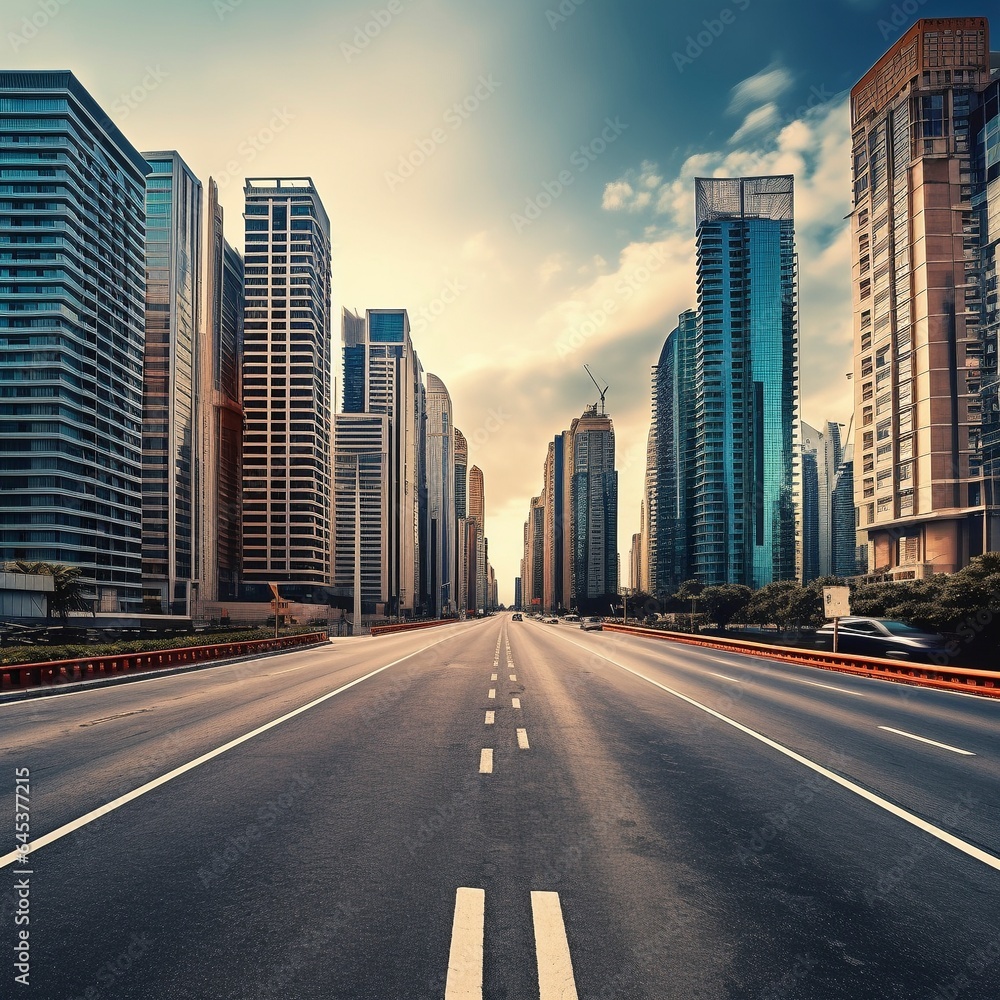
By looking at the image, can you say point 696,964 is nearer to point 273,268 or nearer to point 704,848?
point 704,848

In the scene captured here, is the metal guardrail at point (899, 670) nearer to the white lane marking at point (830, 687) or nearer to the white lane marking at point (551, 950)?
the white lane marking at point (830, 687)

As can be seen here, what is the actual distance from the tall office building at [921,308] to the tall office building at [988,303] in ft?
2.11

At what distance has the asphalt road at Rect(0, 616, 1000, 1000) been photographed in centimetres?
376

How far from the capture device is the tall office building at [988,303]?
7719 centimetres

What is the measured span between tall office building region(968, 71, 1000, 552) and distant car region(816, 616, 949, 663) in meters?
64.1

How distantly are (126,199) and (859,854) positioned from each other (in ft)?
460

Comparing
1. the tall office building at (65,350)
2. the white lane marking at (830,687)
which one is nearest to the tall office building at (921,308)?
the white lane marking at (830,687)

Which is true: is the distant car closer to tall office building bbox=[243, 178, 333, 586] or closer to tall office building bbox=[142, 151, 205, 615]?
tall office building bbox=[142, 151, 205, 615]

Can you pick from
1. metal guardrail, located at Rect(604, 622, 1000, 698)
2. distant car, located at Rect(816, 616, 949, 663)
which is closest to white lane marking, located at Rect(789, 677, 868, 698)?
metal guardrail, located at Rect(604, 622, 1000, 698)

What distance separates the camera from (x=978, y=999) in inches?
141

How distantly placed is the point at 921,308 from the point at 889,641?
7945 cm

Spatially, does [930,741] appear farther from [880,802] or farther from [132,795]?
[132,795]

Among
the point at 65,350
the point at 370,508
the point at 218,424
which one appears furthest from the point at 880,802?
the point at 370,508

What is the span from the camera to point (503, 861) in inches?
211
